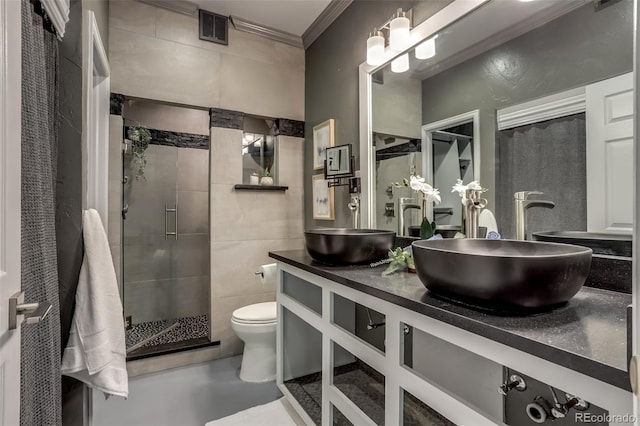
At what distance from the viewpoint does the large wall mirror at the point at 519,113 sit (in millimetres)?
1030

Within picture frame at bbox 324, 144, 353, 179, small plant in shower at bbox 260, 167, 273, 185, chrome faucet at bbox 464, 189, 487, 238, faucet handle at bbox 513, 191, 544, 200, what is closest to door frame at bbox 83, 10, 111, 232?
small plant in shower at bbox 260, 167, 273, 185

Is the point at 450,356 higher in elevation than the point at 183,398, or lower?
higher

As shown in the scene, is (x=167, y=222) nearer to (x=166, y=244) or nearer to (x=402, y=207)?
(x=166, y=244)

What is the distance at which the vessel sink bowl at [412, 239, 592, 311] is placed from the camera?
0.76 meters

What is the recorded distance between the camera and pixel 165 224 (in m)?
3.17

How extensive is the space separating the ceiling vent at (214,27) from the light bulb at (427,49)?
1659 millimetres

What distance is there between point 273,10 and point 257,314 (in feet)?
7.71

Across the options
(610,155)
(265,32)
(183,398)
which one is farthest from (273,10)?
(183,398)

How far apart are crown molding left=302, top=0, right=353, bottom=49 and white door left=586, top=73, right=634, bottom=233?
1826 mm

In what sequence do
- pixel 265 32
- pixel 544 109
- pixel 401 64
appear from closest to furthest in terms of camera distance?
pixel 544 109 < pixel 401 64 < pixel 265 32

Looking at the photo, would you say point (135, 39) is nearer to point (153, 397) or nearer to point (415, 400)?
point (153, 397)

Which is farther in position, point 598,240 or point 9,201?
point 598,240

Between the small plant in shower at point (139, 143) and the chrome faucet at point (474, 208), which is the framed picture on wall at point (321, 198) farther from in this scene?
the small plant in shower at point (139, 143)

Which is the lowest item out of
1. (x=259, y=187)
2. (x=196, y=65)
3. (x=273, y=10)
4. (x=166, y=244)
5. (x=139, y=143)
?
(x=166, y=244)
